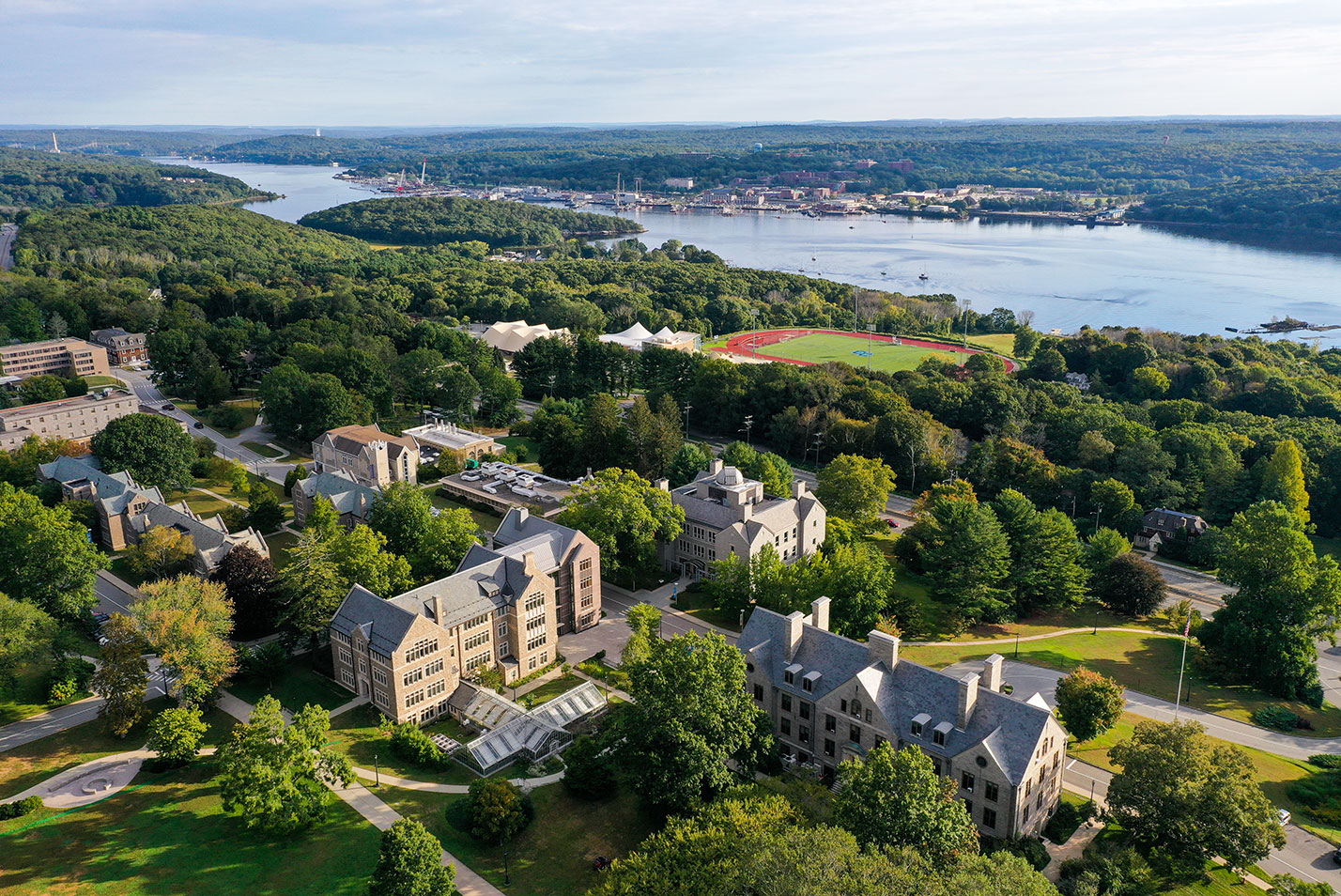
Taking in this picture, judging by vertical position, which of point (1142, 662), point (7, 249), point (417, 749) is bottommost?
point (1142, 662)

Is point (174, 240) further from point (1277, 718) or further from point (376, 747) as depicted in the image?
point (1277, 718)

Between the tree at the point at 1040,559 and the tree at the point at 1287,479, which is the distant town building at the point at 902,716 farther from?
the tree at the point at 1287,479

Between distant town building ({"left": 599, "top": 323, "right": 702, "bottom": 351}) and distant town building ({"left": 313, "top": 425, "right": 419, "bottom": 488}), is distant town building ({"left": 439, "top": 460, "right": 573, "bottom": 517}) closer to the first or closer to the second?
distant town building ({"left": 313, "top": 425, "right": 419, "bottom": 488})

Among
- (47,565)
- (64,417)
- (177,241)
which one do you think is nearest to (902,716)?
(47,565)

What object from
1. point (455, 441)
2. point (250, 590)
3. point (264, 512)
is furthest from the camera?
point (455, 441)

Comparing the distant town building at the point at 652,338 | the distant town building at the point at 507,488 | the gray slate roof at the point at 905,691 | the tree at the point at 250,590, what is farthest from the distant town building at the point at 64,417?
the gray slate roof at the point at 905,691

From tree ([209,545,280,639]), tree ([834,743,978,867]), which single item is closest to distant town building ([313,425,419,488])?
tree ([209,545,280,639])

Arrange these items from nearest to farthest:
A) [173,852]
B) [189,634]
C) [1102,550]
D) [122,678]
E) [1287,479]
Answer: [173,852]
[122,678]
[189,634]
[1102,550]
[1287,479]
